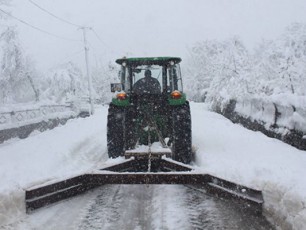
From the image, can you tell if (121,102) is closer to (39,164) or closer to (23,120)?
(39,164)

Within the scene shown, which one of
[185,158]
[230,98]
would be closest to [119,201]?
[185,158]

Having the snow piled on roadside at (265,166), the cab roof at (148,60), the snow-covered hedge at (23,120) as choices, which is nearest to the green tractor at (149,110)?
the cab roof at (148,60)

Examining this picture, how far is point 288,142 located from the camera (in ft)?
31.8

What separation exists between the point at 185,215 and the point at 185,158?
2713mm

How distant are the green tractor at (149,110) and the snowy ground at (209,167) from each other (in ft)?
2.02

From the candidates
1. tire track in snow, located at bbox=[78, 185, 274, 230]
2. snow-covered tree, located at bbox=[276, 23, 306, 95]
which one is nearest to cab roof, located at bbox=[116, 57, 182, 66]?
tire track in snow, located at bbox=[78, 185, 274, 230]

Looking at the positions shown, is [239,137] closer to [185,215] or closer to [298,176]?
[298,176]

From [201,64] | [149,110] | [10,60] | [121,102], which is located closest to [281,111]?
[149,110]

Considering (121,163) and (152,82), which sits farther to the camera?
(152,82)

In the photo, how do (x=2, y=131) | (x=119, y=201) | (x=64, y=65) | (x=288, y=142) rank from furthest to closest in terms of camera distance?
(x=64, y=65)
(x=2, y=131)
(x=288, y=142)
(x=119, y=201)

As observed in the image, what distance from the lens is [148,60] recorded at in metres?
8.16

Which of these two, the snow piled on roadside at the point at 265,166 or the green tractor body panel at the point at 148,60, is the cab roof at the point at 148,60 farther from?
the snow piled on roadside at the point at 265,166

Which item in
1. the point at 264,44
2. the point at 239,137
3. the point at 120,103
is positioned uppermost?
the point at 264,44

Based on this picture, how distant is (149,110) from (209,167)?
1.95 meters
